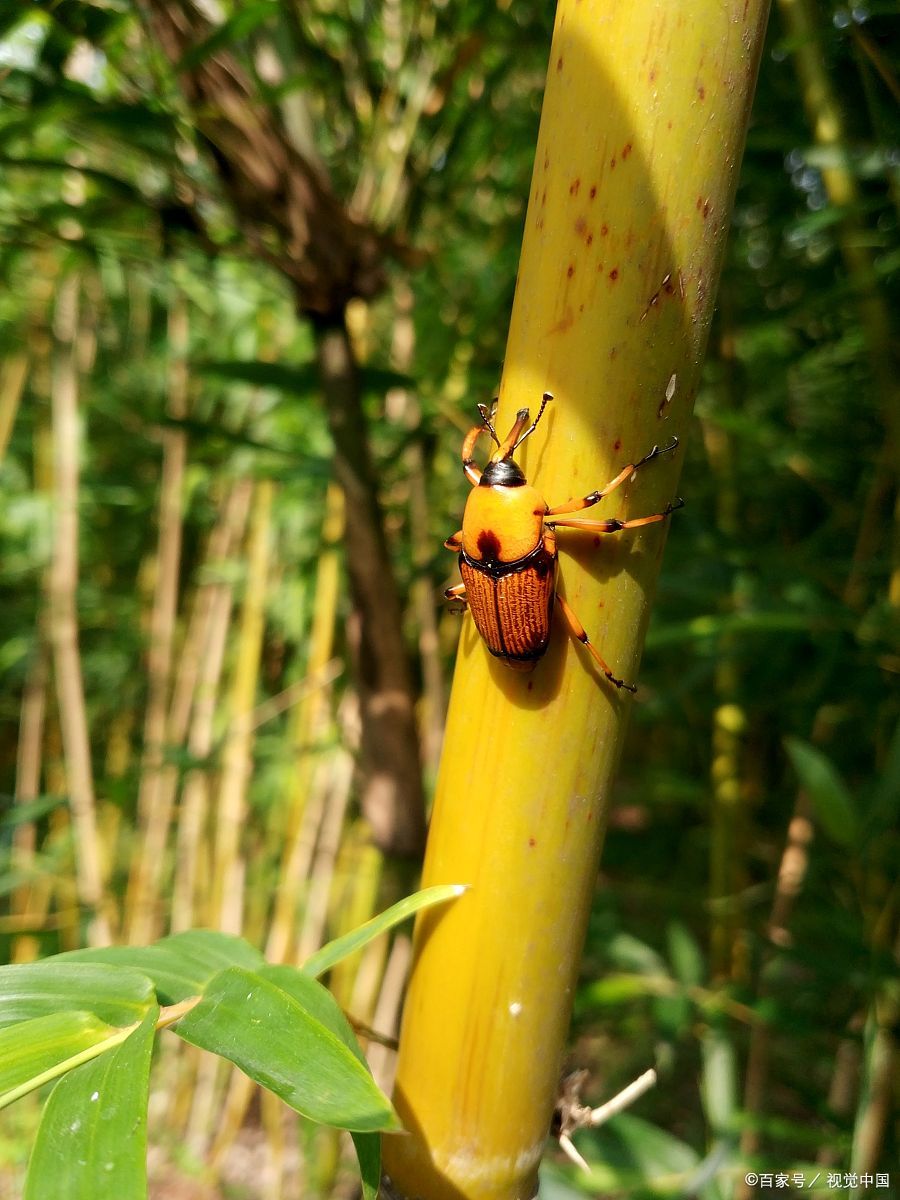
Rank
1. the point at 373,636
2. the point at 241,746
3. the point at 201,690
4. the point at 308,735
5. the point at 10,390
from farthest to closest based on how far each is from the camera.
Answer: the point at 10,390 → the point at 201,690 → the point at 241,746 → the point at 308,735 → the point at 373,636

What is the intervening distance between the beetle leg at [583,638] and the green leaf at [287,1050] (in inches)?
7.0

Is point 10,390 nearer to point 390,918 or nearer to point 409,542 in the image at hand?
point 409,542

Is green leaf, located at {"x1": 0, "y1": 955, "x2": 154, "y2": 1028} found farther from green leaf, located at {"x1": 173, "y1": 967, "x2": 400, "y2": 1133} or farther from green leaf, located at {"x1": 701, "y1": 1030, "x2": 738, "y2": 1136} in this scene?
green leaf, located at {"x1": 701, "y1": 1030, "x2": 738, "y2": 1136}

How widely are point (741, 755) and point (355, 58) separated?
109cm

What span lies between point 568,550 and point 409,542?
0.74 metres

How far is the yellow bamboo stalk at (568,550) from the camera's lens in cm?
30

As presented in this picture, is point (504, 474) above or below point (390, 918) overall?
above

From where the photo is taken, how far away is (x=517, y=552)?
1.38 ft

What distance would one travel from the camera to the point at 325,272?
2.11 ft

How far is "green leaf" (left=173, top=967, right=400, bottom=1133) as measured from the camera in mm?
257

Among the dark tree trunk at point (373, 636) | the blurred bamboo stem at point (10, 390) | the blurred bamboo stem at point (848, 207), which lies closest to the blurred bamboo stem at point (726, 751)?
the blurred bamboo stem at point (848, 207)

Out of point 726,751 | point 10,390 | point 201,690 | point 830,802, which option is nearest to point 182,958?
point 830,802

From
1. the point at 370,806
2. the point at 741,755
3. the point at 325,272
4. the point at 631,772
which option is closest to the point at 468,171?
the point at 325,272

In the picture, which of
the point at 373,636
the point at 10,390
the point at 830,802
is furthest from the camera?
the point at 10,390
